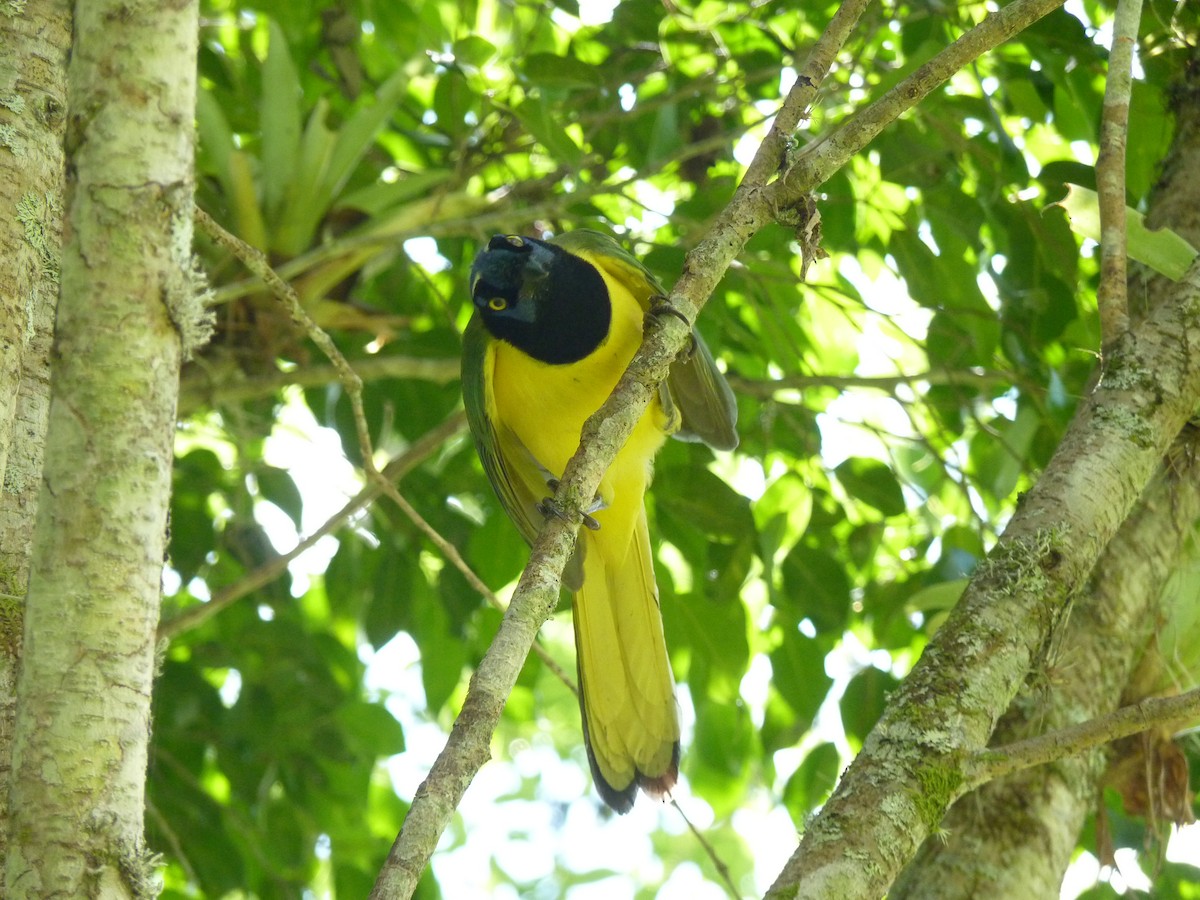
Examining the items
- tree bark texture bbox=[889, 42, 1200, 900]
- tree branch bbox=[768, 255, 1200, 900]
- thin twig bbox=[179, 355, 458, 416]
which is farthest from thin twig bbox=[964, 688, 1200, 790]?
thin twig bbox=[179, 355, 458, 416]

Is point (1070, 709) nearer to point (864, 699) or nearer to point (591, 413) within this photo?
point (864, 699)

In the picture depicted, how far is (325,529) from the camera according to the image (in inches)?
120

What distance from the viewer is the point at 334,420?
3.87m

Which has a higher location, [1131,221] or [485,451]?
[485,451]

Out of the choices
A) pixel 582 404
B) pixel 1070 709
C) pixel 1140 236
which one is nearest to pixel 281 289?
pixel 582 404

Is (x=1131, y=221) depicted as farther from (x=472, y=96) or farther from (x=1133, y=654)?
(x=472, y=96)

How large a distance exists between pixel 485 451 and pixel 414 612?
745 millimetres

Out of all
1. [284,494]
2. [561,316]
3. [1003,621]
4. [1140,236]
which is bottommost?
[1003,621]

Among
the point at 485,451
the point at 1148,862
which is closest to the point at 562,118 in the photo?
the point at 485,451

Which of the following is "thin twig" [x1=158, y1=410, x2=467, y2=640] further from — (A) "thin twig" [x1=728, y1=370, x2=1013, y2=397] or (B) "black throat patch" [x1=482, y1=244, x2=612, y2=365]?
(A) "thin twig" [x1=728, y1=370, x2=1013, y2=397]

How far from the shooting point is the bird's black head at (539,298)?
3.44 meters

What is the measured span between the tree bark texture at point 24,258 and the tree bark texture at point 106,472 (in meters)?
0.21

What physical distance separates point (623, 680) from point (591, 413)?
0.74 metres

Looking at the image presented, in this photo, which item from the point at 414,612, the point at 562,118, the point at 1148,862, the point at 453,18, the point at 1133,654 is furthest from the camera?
the point at 453,18
